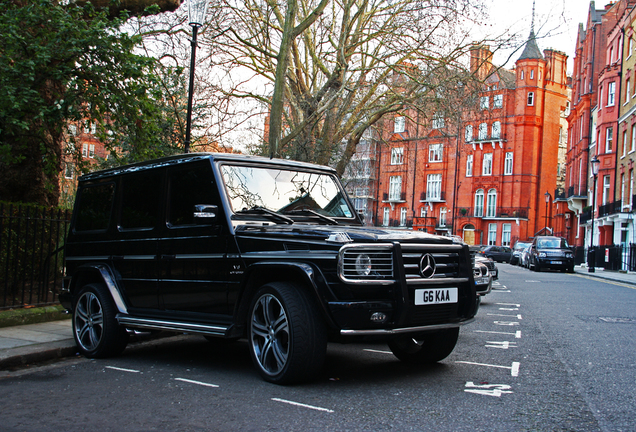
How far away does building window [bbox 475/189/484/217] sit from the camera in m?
67.9

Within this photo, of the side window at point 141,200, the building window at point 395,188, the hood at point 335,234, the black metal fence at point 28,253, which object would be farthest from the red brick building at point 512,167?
the hood at point 335,234

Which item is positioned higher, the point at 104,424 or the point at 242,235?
the point at 242,235

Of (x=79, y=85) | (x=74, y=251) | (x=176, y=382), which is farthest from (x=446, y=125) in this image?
→ (x=176, y=382)

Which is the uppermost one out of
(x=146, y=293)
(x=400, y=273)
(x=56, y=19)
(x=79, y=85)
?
(x=56, y=19)

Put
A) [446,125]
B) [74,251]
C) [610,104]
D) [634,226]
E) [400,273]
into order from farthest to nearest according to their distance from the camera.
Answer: [610,104] < [634,226] < [446,125] < [74,251] < [400,273]

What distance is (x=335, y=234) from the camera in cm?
500

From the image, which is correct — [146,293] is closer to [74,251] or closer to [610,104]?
[74,251]

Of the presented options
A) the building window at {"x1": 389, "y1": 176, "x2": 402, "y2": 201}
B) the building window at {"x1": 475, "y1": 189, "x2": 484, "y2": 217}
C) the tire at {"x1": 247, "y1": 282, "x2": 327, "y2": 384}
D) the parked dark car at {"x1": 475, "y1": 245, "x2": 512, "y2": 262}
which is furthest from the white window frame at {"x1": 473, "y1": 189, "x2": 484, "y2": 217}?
the tire at {"x1": 247, "y1": 282, "x2": 327, "y2": 384}

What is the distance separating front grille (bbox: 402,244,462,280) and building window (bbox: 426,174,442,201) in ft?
219

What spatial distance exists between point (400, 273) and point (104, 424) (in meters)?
2.51

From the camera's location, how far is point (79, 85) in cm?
970

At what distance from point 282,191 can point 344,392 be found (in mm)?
2265

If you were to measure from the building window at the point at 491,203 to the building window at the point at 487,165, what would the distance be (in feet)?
7.45

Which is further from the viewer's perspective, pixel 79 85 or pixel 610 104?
pixel 610 104
